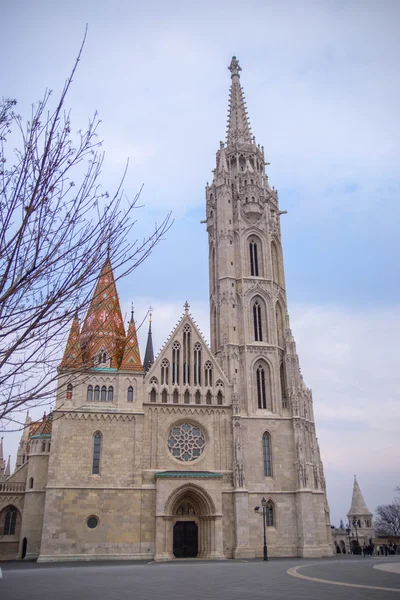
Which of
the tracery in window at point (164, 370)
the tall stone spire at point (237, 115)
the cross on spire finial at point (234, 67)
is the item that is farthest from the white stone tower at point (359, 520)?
the cross on spire finial at point (234, 67)

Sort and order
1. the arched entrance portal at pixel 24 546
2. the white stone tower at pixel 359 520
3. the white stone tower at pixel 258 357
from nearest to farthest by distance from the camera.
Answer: the arched entrance portal at pixel 24 546
the white stone tower at pixel 258 357
the white stone tower at pixel 359 520

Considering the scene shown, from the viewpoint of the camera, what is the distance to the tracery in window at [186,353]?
35031mm

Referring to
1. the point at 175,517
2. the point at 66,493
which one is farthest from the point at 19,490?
the point at 175,517

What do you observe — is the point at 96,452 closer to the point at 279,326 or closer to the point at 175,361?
the point at 175,361

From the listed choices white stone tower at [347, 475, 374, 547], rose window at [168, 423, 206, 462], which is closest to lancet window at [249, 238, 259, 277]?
rose window at [168, 423, 206, 462]

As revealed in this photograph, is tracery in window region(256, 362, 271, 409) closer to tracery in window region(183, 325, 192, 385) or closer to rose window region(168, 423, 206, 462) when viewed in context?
rose window region(168, 423, 206, 462)

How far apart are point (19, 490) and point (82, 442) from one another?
7356mm

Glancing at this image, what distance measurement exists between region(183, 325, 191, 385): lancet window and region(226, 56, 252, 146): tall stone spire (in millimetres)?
19713

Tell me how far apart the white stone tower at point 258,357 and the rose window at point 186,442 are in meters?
2.47

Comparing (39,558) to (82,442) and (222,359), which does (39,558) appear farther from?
(222,359)

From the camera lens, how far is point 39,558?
28297 millimetres

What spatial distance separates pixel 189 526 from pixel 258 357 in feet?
40.5

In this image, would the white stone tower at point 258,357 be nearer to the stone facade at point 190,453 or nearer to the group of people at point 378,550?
the stone facade at point 190,453

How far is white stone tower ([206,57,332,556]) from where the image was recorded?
32656 mm
